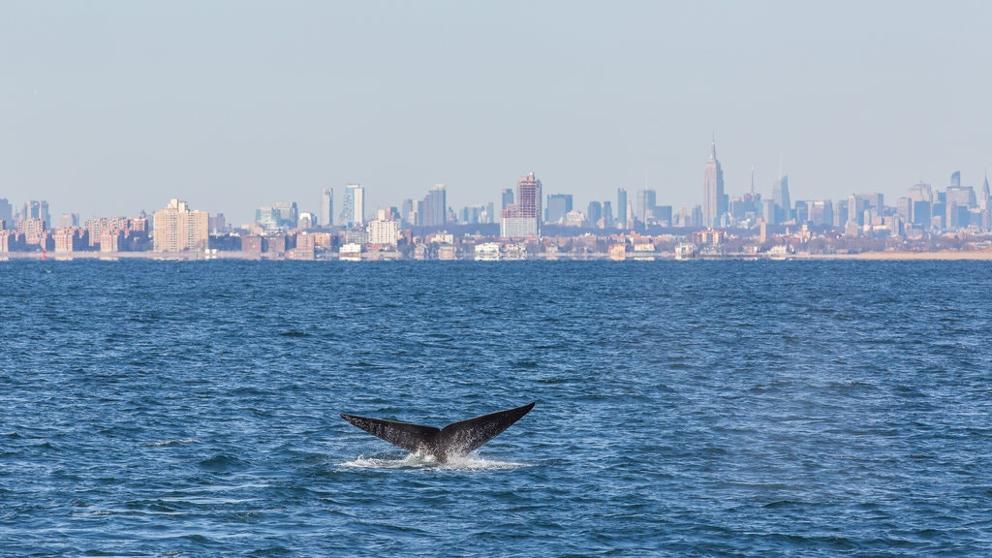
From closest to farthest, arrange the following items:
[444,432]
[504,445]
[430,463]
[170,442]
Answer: [444,432] < [430,463] < [504,445] < [170,442]

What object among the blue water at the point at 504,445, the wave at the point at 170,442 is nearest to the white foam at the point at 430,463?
the blue water at the point at 504,445

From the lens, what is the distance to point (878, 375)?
6625cm

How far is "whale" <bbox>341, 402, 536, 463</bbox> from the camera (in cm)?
3619

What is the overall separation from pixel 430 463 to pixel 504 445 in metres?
4.48

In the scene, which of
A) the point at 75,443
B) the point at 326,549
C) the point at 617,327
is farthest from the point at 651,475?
the point at 617,327

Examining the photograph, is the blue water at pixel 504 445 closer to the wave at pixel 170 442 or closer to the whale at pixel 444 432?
the wave at pixel 170 442

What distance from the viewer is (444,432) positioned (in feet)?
124

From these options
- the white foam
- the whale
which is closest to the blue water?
the white foam

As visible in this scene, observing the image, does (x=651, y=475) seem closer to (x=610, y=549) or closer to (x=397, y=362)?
(x=610, y=549)

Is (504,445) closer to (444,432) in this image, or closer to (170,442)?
(444,432)

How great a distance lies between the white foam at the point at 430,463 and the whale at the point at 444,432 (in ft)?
0.63

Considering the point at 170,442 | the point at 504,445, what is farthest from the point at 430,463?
the point at 170,442

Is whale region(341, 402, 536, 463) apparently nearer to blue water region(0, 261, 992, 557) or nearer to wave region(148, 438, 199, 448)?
blue water region(0, 261, 992, 557)

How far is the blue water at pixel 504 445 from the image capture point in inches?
1224
